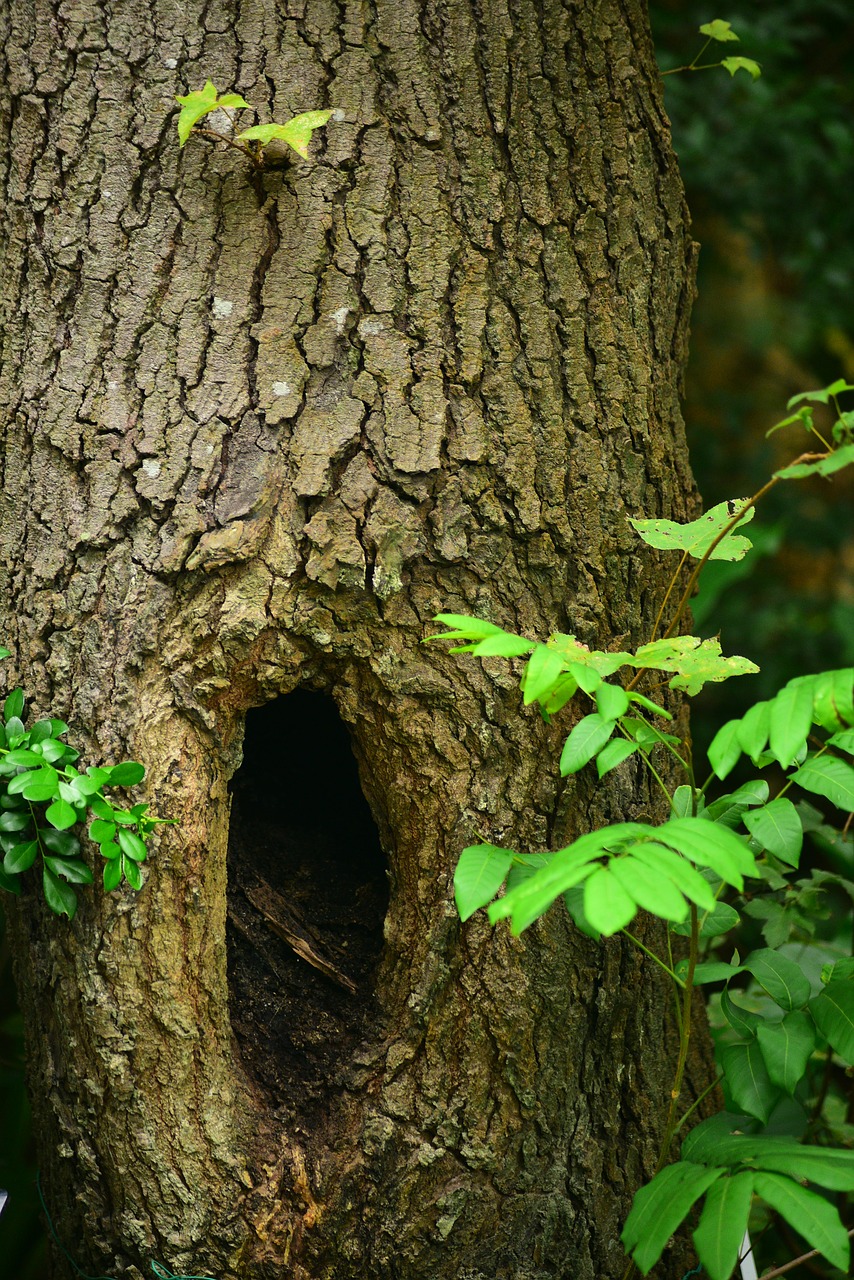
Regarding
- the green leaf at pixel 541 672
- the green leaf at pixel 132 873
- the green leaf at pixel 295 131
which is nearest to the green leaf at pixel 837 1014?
the green leaf at pixel 541 672

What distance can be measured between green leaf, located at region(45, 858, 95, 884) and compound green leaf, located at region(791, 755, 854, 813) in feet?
3.39

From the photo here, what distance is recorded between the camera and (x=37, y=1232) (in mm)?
2375

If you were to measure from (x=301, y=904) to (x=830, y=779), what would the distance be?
98 cm

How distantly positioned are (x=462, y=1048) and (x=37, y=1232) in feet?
4.80

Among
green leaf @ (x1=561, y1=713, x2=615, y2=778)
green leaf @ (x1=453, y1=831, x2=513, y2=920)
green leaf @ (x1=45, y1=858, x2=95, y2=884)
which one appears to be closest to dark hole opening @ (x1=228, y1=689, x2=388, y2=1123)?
green leaf @ (x1=45, y1=858, x2=95, y2=884)

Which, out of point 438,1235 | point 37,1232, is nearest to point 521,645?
point 438,1235

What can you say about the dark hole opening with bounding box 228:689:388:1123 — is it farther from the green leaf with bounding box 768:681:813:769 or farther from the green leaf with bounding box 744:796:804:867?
the green leaf with bounding box 768:681:813:769

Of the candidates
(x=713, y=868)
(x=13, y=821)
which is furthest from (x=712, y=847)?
(x=13, y=821)

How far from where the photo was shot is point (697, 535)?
1525mm

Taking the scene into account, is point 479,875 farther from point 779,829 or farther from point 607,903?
point 779,829

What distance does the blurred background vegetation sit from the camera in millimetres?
3141

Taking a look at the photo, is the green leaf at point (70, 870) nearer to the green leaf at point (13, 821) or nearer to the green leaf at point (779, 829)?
the green leaf at point (13, 821)

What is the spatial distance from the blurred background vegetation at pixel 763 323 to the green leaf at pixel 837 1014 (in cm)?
101

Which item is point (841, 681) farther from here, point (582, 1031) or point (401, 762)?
point (582, 1031)
